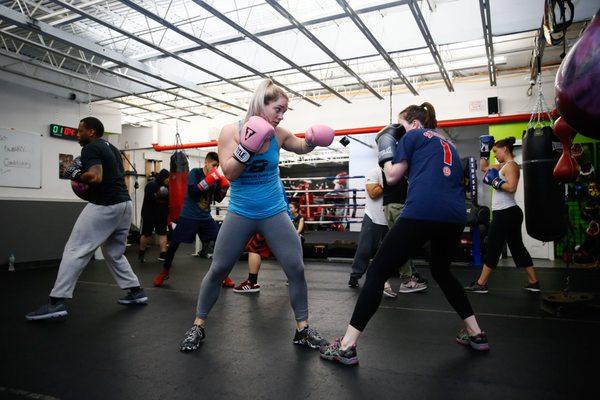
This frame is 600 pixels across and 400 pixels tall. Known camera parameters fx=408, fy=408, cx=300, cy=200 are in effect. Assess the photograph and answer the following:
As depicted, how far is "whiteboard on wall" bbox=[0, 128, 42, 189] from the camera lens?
20.7 ft

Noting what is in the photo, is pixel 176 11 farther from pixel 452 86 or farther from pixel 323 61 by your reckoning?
pixel 452 86

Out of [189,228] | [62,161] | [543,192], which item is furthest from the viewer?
[62,161]

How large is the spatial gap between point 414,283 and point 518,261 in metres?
0.93

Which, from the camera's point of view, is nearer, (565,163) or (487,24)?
(565,163)

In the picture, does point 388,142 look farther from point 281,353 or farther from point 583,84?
point 583,84

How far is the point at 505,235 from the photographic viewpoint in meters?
3.57

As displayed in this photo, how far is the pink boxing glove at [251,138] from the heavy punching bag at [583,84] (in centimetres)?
120

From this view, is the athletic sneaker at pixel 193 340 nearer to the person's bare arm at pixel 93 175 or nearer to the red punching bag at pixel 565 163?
the person's bare arm at pixel 93 175

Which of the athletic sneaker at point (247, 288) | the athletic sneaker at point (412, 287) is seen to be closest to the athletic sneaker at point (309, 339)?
the athletic sneaker at point (247, 288)

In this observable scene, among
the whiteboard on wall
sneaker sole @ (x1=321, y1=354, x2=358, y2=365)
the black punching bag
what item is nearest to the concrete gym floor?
sneaker sole @ (x1=321, y1=354, x2=358, y2=365)

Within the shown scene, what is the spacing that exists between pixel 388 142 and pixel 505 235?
2.15 m

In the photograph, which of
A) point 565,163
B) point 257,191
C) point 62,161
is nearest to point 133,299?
point 257,191

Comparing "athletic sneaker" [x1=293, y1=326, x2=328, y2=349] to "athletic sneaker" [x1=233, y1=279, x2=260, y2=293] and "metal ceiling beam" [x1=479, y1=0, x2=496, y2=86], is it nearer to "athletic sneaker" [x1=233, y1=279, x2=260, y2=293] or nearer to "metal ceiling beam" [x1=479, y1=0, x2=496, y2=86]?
"athletic sneaker" [x1=233, y1=279, x2=260, y2=293]

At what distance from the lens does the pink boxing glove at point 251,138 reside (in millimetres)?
1797
